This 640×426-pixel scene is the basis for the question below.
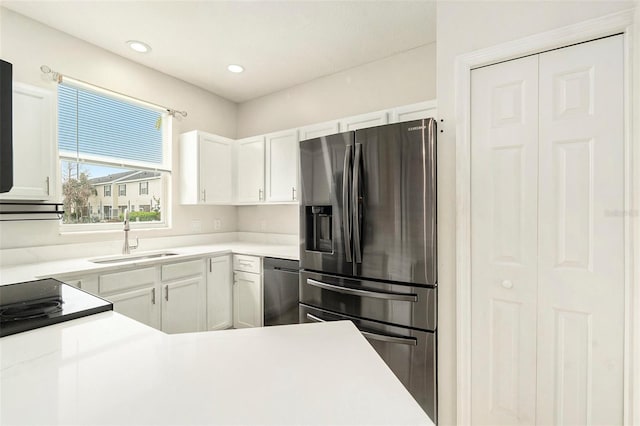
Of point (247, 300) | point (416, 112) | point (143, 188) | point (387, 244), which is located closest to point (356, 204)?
point (387, 244)

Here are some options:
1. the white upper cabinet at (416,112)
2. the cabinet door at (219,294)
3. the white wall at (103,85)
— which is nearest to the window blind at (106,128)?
the white wall at (103,85)

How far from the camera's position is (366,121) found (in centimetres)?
266

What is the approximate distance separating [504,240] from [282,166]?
216 centimetres

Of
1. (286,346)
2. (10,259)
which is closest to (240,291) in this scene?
(10,259)

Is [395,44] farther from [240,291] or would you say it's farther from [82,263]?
[82,263]

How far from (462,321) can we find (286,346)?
4.56ft

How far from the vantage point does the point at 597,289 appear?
1396 mm

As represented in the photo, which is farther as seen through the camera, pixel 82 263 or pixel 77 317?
pixel 82 263

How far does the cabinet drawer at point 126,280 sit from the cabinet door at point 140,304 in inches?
1.9

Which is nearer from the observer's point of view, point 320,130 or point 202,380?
point 202,380

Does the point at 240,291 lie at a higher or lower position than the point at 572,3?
lower

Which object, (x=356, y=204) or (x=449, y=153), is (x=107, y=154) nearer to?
(x=356, y=204)

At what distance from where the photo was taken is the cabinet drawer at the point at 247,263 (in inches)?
112

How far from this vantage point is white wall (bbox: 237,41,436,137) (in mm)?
2770
